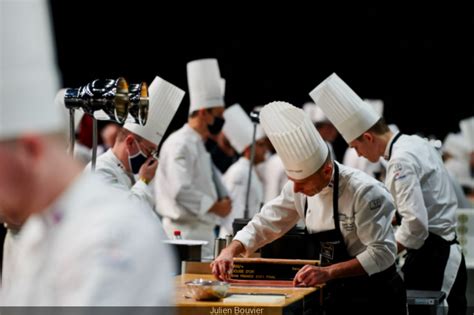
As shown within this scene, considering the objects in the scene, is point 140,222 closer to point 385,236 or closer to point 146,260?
point 146,260

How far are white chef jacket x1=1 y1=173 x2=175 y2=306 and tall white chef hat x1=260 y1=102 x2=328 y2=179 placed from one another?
2111mm

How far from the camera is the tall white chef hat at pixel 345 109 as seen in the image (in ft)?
16.0

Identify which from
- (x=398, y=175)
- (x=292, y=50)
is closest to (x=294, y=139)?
(x=398, y=175)

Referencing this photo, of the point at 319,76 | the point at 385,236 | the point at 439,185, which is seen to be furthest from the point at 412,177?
the point at 319,76

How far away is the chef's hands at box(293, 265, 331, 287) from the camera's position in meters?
3.82

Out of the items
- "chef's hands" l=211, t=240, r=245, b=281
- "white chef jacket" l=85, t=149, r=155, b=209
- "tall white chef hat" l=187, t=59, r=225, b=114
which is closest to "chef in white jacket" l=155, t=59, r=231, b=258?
"tall white chef hat" l=187, t=59, r=225, b=114

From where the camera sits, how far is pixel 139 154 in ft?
16.0

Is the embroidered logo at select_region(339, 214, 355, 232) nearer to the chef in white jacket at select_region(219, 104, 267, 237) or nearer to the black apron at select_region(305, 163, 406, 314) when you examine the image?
the black apron at select_region(305, 163, 406, 314)

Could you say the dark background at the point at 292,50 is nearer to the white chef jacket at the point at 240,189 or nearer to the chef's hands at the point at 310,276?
the white chef jacket at the point at 240,189

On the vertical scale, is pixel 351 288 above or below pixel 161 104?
below

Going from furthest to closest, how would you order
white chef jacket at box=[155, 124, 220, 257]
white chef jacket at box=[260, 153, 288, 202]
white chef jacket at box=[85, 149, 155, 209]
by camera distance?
white chef jacket at box=[260, 153, 288, 202]
white chef jacket at box=[155, 124, 220, 257]
white chef jacket at box=[85, 149, 155, 209]

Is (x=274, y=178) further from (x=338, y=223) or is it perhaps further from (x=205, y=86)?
(x=338, y=223)

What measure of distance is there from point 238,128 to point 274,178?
56cm

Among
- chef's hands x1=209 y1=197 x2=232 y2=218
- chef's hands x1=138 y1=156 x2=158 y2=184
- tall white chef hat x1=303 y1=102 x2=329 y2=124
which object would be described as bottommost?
chef's hands x1=209 y1=197 x2=232 y2=218
